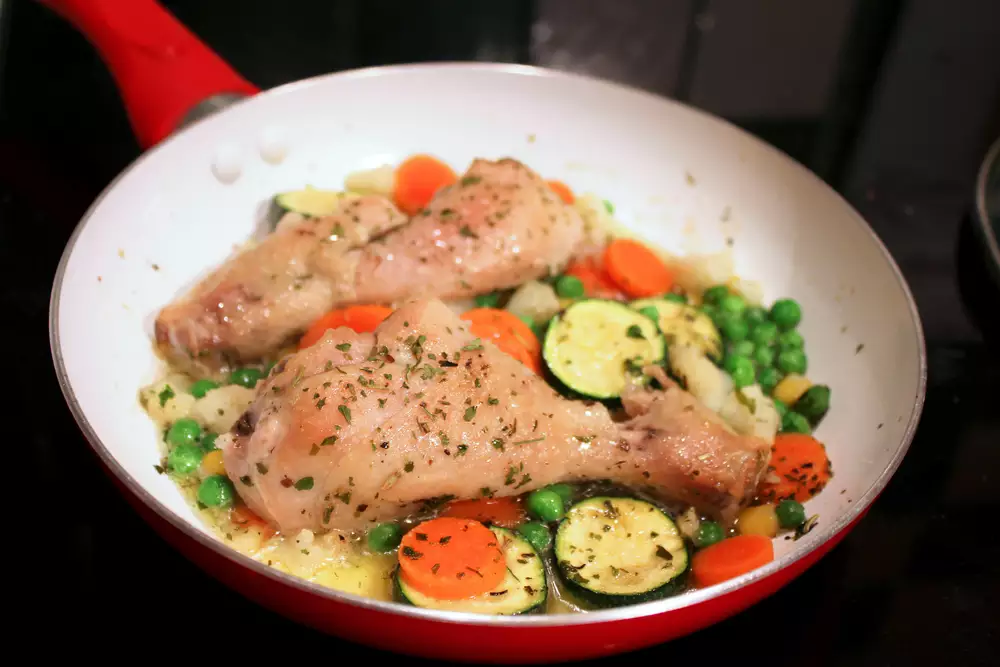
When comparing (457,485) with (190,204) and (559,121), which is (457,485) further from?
(559,121)

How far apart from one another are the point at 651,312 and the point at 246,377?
161cm

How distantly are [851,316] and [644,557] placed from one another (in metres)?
1.47

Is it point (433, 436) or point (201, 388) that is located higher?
point (433, 436)

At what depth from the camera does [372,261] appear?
3238 millimetres

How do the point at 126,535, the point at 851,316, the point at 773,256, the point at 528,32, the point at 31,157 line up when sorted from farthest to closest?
the point at 528,32, the point at 31,157, the point at 773,256, the point at 851,316, the point at 126,535

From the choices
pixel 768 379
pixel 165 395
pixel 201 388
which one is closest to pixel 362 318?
pixel 201 388

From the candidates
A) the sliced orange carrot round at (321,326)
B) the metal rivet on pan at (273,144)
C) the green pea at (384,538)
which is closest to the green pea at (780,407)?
the green pea at (384,538)

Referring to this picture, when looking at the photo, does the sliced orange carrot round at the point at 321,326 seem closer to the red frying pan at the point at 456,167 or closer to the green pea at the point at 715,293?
the red frying pan at the point at 456,167

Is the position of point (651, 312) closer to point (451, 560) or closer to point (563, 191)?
point (563, 191)

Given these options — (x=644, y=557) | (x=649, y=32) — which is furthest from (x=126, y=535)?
(x=649, y=32)

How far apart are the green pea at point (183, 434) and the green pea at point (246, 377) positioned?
317 millimetres

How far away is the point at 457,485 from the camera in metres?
2.56

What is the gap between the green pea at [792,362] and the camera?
333cm

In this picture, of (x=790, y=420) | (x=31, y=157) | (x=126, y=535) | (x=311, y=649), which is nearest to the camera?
(x=311, y=649)
